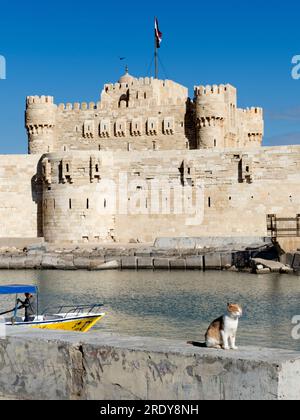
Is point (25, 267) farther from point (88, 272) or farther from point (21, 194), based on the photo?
point (21, 194)

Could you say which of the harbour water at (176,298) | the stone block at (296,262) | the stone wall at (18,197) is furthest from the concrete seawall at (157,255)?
the stone wall at (18,197)

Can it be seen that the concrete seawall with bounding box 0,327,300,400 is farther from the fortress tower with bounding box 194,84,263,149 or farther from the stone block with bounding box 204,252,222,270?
the fortress tower with bounding box 194,84,263,149

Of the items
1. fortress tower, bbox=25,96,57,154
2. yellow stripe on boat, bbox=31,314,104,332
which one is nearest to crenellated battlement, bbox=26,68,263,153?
fortress tower, bbox=25,96,57,154

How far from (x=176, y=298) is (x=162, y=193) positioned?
47.4 feet

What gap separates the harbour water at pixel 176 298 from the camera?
13.2m

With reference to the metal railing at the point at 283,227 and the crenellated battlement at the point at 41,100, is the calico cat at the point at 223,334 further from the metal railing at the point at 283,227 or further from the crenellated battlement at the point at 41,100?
the crenellated battlement at the point at 41,100

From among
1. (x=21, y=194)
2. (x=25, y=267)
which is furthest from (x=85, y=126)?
(x=25, y=267)

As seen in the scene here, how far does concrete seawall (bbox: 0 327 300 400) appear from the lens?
4.71 m

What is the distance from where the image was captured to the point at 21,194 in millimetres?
34562

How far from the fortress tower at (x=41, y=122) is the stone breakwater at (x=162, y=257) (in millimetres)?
8862

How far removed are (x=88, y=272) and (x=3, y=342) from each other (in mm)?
20943

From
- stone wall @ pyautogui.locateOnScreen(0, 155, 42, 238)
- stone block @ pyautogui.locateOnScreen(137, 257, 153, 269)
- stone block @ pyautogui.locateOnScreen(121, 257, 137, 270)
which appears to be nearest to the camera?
stone block @ pyautogui.locateOnScreen(137, 257, 153, 269)

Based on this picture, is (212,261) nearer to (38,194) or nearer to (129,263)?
(129,263)

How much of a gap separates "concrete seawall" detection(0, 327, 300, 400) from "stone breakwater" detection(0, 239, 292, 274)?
753 inches
